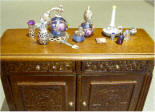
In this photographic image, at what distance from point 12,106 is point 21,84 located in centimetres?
27

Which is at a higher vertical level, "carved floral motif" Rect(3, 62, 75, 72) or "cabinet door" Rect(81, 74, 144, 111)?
"carved floral motif" Rect(3, 62, 75, 72)

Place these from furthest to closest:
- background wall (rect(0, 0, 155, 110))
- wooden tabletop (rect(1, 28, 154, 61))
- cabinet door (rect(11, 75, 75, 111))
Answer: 1. background wall (rect(0, 0, 155, 110))
2. cabinet door (rect(11, 75, 75, 111))
3. wooden tabletop (rect(1, 28, 154, 61))

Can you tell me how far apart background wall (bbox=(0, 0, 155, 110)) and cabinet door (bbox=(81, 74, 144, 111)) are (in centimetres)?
166

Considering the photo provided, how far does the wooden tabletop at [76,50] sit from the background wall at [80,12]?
5.31 ft

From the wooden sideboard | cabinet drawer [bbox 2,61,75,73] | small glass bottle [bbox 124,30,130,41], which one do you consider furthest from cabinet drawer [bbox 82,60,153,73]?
small glass bottle [bbox 124,30,130,41]

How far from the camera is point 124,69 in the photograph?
1.11 meters

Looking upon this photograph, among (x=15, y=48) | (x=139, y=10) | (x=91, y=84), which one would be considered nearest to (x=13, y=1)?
(x=139, y=10)

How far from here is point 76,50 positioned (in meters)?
1.08

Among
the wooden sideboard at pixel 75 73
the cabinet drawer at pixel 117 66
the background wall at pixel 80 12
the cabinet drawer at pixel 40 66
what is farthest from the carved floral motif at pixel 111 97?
the background wall at pixel 80 12

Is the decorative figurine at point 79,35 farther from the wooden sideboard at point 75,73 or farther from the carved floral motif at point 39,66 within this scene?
the carved floral motif at point 39,66

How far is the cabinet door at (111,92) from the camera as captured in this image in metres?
1.16

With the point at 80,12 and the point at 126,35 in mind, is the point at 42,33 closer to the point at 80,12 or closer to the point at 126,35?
the point at 126,35

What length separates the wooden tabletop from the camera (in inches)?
40.9

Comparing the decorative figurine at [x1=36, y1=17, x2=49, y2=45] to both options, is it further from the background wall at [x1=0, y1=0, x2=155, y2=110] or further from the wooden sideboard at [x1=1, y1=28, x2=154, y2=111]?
the background wall at [x1=0, y1=0, x2=155, y2=110]
